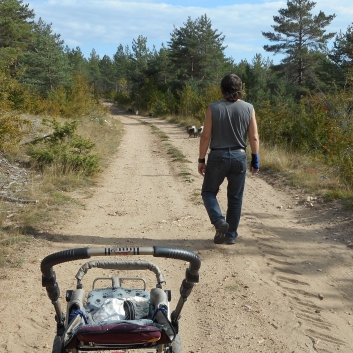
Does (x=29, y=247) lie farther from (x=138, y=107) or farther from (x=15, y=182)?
(x=138, y=107)

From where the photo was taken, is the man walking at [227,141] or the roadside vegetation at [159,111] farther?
the roadside vegetation at [159,111]

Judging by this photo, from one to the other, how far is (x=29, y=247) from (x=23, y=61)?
2734cm

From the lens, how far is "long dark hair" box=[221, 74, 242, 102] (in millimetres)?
5777

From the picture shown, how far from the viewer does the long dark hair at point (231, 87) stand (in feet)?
19.0

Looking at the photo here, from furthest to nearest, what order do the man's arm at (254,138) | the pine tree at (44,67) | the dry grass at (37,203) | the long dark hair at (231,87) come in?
the pine tree at (44,67)
the dry grass at (37,203)
the man's arm at (254,138)
the long dark hair at (231,87)

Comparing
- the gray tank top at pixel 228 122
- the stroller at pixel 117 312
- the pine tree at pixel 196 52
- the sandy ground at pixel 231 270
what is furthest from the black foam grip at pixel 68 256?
the pine tree at pixel 196 52

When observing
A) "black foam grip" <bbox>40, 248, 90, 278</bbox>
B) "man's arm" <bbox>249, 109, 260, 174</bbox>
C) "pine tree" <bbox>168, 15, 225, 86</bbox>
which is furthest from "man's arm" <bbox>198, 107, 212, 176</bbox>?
"pine tree" <bbox>168, 15, 225, 86</bbox>

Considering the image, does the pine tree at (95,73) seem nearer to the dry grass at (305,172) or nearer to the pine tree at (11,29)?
the pine tree at (11,29)

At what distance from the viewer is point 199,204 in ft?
27.6

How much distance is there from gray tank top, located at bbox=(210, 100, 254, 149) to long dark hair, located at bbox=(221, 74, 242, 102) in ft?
0.21

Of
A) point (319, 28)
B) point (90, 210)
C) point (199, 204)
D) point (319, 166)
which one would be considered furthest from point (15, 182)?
point (319, 28)

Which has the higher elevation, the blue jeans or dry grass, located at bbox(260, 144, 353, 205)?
the blue jeans

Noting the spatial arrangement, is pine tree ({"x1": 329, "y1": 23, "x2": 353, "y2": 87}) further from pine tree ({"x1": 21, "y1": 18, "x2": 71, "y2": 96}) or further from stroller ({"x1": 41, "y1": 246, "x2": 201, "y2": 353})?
stroller ({"x1": 41, "y1": 246, "x2": 201, "y2": 353})

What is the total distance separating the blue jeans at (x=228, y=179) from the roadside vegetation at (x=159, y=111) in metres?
2.33
